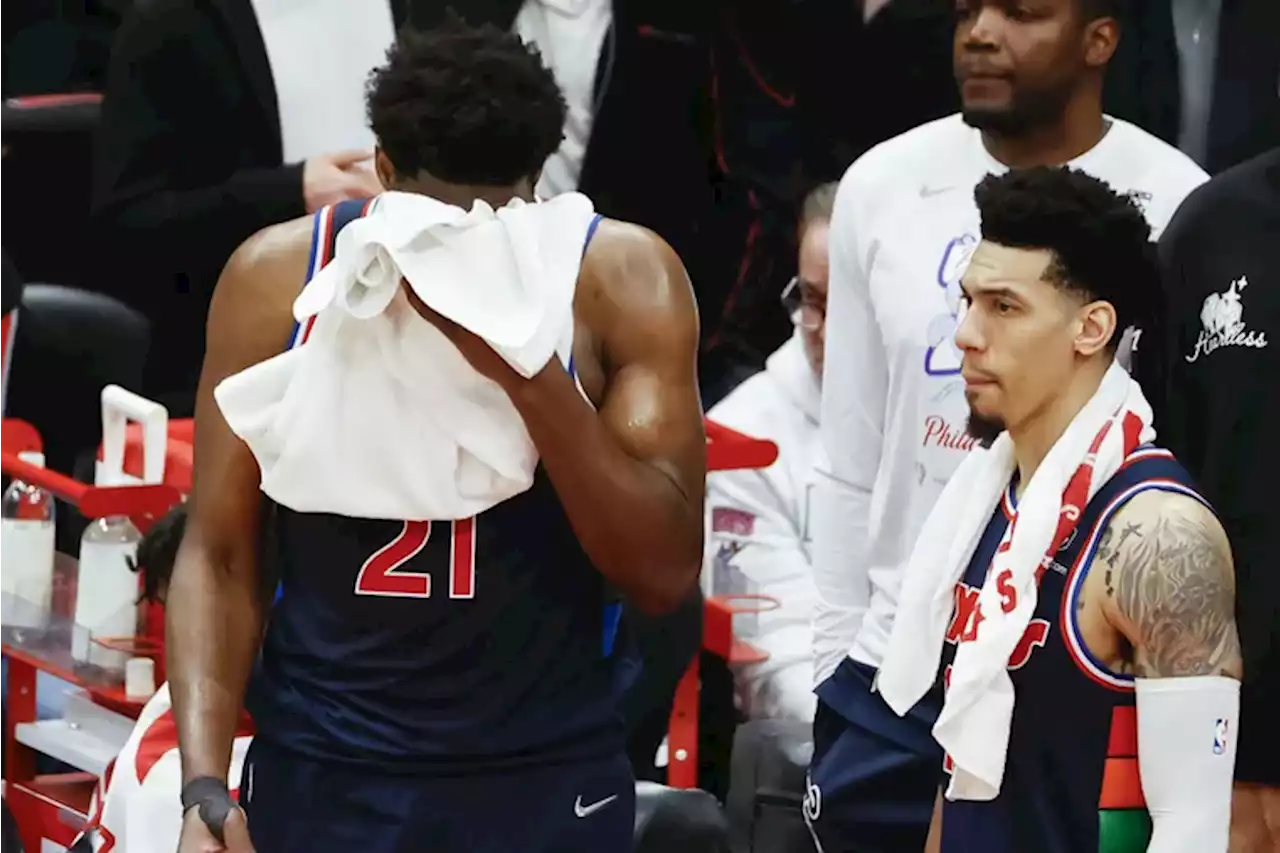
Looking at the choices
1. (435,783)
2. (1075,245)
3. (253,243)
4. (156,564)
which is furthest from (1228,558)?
(156,564)

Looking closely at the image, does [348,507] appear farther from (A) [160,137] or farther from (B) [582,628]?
(A) [160,137]

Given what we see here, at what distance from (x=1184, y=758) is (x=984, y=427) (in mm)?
510

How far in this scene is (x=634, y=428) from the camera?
2307 millimetres

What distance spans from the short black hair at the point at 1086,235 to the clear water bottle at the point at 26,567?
6.14ft

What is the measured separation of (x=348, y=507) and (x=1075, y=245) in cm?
92

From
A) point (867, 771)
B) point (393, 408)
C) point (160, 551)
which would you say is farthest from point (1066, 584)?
point (160, 551)

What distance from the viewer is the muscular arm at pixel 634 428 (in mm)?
2213

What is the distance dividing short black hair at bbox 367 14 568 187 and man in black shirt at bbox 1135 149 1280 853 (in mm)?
976

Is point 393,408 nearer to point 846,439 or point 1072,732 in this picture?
point 1072,732

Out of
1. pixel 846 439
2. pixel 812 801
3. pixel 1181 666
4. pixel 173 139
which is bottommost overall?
pixel 812 801

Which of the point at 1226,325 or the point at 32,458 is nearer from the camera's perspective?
the point at 1226,325

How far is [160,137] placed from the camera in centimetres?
401

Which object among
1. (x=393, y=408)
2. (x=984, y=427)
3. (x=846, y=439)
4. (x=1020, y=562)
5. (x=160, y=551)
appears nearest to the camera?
(x=393, y=408)

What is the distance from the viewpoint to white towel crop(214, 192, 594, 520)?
2266 millimetres
